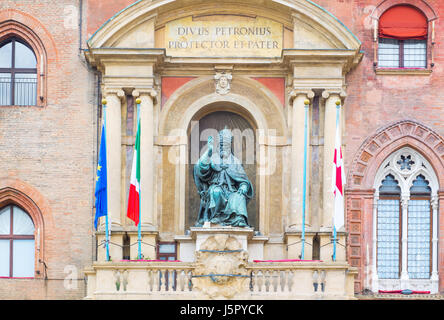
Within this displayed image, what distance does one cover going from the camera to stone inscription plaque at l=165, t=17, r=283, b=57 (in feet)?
121

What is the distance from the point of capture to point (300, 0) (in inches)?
1431

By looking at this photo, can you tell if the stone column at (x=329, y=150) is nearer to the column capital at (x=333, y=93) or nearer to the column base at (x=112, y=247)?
the column capital at (x=333, y=93)

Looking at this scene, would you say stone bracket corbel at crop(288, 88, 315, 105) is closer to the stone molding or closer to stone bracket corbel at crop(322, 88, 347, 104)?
stone bracket corbel at crop(322, 88, 347, 104)

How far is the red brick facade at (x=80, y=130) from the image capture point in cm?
3612

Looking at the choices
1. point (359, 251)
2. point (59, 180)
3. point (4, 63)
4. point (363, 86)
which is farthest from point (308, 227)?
point (4, 63)

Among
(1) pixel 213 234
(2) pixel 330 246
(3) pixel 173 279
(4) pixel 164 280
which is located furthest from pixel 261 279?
(2) pixel 330 246

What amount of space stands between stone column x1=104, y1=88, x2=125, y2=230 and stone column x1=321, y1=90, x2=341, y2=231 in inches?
192

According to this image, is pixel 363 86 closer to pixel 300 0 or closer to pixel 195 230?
pixel 300 0

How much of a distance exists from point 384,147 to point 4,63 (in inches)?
376

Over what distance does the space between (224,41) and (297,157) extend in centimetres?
346

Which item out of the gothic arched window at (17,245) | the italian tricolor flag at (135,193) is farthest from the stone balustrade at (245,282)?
the gothic arched window at (17,245)

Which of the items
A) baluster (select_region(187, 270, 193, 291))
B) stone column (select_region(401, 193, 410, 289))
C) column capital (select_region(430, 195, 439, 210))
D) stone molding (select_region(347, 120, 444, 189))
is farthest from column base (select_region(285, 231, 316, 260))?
column capital (select_region(430, 195, 439, 210))

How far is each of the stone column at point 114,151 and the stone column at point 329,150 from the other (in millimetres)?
4873

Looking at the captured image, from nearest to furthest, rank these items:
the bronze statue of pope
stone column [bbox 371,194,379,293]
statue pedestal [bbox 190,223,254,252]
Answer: statue pedestal [bbox 190,223,254,252]
the bronze statue of pope
stone column [bbox 371,194,379,293]
